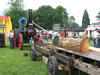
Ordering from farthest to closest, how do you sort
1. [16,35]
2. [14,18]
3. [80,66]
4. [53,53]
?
[14,18] < [16,35] < [53,53] < [80,66]

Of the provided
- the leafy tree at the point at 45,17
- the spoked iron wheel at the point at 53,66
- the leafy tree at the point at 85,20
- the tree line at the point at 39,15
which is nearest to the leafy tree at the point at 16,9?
the tree line at the point at 39,15

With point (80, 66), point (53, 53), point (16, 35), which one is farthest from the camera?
point (16, 35)

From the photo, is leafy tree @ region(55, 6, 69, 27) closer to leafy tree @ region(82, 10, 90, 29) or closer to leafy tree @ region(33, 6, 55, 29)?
leafy tree @ region(33, 6, 55, 29)

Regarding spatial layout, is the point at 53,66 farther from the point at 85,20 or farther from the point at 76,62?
the point at 85,20

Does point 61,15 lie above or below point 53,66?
above

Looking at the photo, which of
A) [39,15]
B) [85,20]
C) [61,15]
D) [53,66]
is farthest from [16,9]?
[53,66]

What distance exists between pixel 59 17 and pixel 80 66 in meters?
65.5

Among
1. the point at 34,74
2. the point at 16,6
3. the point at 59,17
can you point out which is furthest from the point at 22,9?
the point at 34,74

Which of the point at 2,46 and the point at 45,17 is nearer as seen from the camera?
the point at 2,46

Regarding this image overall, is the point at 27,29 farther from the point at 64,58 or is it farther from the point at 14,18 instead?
the point at 14,18

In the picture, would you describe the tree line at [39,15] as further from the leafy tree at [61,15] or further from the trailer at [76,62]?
the trailer at [76,62]

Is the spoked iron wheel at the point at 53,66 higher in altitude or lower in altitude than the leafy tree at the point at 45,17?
lower

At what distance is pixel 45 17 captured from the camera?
211ft

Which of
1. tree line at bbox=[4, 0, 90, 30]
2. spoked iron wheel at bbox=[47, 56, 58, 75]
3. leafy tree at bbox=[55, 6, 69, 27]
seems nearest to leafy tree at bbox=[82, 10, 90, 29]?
leafy tree at bbox=[55, 6, 69, 27]
